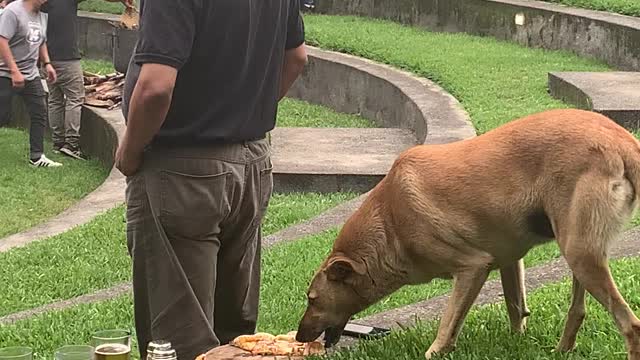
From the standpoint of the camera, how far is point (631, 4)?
13.5 metres

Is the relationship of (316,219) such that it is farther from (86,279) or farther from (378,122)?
(378,122)

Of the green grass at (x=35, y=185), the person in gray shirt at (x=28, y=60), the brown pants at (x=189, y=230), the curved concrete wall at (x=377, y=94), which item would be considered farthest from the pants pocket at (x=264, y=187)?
the person in gray shirt at (x=28, y=60)

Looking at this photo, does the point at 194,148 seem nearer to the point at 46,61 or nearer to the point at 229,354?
the point at 229,354

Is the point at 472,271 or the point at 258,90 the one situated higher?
the point at 258,90

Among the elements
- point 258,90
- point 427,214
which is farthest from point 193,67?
point 427,214

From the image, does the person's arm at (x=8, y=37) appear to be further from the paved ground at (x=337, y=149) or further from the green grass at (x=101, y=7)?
the green grass at (x=101, y=7)

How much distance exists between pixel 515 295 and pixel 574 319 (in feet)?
0.99

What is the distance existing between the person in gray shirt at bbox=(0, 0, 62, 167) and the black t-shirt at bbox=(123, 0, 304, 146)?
7250mm

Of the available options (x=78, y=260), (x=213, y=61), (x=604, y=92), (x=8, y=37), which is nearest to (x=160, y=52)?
(x=213, y=61)

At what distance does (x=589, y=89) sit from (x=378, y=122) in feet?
10.3

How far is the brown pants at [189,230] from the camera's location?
407 cm

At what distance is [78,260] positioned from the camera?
7203 mm

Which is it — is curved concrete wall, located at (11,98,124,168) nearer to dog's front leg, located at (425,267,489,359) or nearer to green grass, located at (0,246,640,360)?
green grass, located at (0,246,640,360)

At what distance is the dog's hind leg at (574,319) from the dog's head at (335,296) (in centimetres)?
74
